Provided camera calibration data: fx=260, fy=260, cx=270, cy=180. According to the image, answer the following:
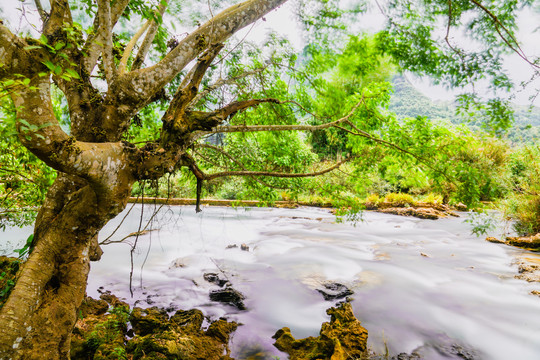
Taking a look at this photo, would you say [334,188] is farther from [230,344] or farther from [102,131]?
[102,131]

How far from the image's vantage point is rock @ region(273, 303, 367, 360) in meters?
3.00

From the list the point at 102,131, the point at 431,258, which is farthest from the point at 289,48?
the point at 431,258

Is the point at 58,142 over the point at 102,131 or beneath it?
beneath

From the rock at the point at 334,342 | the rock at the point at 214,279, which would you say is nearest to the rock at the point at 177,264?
the rock at the point at 214,279

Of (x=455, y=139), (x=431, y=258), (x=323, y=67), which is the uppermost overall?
(x=323, y=67)

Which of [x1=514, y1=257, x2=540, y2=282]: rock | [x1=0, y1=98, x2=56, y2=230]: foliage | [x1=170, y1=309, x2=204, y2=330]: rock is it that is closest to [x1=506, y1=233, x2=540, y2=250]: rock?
[x1=514, y1=257, x2=540, y2=282]: rock

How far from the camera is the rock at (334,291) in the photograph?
5.30 m

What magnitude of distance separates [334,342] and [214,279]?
11.4ft

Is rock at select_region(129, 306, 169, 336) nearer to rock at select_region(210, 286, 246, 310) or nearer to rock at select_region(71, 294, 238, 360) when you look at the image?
rock at select_region(71, 294, 238, 360)

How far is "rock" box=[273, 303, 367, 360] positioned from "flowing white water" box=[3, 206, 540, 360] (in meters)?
0.21

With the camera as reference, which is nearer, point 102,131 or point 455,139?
point 102,131

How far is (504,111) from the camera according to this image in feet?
11.2

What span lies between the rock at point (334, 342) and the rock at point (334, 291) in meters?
1.63

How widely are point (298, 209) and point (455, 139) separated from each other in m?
11.7
